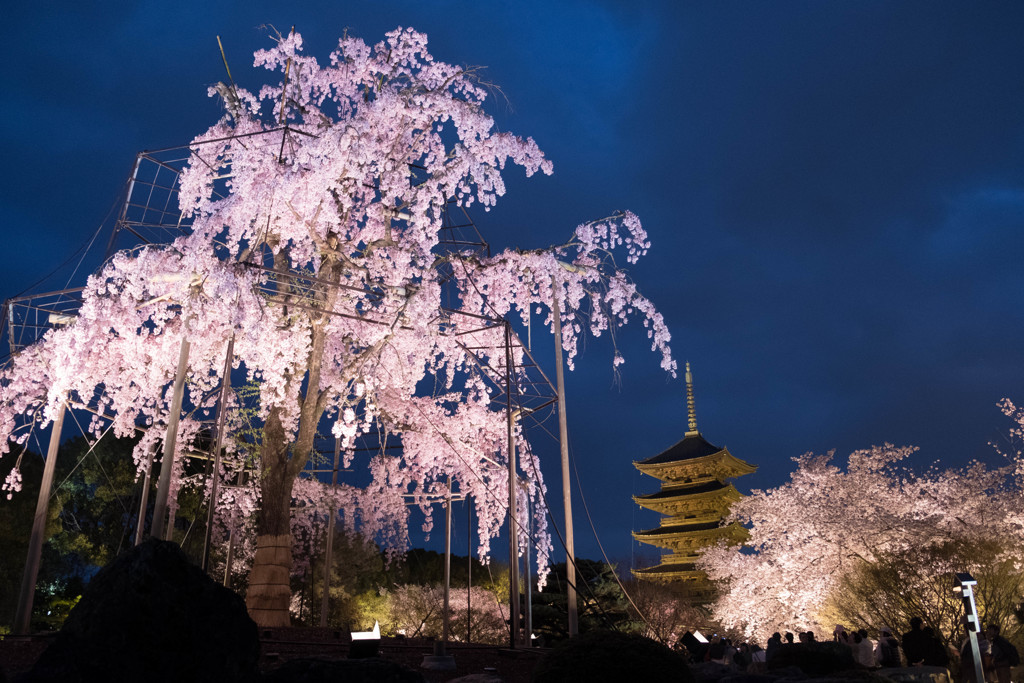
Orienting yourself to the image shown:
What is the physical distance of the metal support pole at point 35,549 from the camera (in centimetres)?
1125

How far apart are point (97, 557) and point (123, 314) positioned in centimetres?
1540

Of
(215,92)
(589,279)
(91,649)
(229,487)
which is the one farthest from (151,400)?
(91,649)

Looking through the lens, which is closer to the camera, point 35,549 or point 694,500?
point 35,549

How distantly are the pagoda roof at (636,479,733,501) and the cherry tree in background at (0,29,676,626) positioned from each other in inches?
1189

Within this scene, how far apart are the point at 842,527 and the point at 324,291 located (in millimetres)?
14374

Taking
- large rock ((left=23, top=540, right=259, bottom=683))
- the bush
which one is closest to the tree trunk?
the bush

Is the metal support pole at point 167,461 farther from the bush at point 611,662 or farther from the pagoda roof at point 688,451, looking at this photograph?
the pagoda roof at point 688,451

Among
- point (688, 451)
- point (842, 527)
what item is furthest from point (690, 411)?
point (842, 527)

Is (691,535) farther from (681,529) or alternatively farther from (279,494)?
(279,494)

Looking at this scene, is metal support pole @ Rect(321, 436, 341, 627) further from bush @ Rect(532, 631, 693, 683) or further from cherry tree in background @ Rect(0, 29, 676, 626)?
bush @ Rect(532, 631, 693, 683)

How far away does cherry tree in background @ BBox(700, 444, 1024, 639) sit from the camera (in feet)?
54.7

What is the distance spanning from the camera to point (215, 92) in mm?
13508

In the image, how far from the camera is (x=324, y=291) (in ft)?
42.4

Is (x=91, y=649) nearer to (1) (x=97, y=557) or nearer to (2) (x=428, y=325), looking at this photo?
(2) (x=428, y=325)
